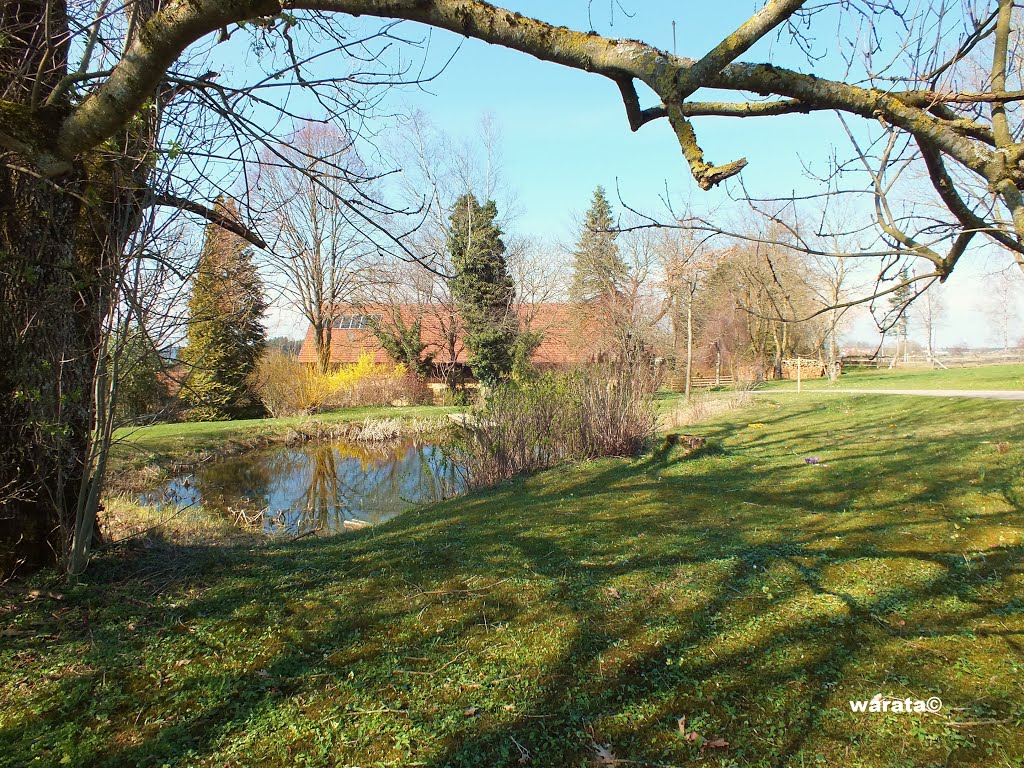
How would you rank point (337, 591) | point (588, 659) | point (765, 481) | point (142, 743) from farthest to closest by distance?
point (765, 481) < point (337, 591) < point (588, 659) < point (142, 743)

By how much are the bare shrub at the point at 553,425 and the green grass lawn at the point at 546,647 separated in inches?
158

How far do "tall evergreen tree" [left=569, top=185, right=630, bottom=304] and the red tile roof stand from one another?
1218 mm

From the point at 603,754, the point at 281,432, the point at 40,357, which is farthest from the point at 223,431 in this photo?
the point at 603,754

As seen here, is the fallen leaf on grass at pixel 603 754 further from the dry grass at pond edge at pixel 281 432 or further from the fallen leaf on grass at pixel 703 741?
the dry grass at pond edge at pixel 281 432

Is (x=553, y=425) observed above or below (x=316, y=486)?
above

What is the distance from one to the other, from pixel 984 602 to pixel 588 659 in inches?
84.3

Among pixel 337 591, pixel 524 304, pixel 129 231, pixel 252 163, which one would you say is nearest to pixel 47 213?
pixel 129 231

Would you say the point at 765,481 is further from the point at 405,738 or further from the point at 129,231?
the point at 129,231

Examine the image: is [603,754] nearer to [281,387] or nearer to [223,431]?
[223,431]

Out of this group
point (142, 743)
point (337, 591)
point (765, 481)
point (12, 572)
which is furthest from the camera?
point (765, 481)

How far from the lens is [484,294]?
24656mm

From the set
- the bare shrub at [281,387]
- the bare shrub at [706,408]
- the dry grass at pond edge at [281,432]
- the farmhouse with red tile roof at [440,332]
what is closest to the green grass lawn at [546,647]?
the bare shrub at [706,408]

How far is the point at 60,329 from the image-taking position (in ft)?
10.8

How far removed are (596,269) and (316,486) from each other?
18438 mm
